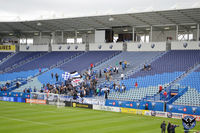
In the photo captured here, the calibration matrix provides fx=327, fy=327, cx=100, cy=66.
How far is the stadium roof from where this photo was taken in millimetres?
46522

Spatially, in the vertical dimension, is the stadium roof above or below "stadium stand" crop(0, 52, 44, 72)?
above

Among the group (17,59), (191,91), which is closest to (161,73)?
(191,91)

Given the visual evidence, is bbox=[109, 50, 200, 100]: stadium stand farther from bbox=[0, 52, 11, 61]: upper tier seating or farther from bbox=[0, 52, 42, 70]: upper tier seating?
bbox=[0, 52, 11, 61]: upper tier seating

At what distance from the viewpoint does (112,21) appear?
53.2 m

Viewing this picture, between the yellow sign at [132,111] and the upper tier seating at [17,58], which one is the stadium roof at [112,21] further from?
the yellow sign at [132,111]

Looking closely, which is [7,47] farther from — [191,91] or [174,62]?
[191,91]

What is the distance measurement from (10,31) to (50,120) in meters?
44.9

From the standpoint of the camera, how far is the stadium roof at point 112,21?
153 feet

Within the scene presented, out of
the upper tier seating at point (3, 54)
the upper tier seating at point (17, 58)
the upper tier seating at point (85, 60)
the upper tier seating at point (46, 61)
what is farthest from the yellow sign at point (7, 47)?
the upper tier seating at point (85, 60)

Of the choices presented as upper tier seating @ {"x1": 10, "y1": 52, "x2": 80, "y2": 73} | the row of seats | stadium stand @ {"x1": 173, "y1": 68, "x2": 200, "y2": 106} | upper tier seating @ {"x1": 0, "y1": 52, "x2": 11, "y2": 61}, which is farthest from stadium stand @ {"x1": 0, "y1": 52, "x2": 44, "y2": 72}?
stadium stand @ {"x1": 173, "y1": 68, "x2": 200, "y2": 106}

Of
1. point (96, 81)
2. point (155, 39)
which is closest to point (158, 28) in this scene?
point (155, 39)

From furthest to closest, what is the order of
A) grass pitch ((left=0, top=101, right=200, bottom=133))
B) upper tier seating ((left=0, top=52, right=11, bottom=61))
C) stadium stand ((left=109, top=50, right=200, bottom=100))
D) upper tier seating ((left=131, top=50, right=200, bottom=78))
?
1. upper tier seating ((left=0, top=52, right=11, bottom=61))
2. upper tier seating ((left=131, top=50, right=200, bottom=78))
3. stadium stand ((left=109, top=50, right=200, bottom=100))
4. grass pitch ((left=0, top=101, right=200, bottom=133))

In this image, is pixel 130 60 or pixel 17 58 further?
pixel 17 58

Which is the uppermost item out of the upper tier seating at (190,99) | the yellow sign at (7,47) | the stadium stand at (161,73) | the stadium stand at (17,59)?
the yellow sign at (7,47)
